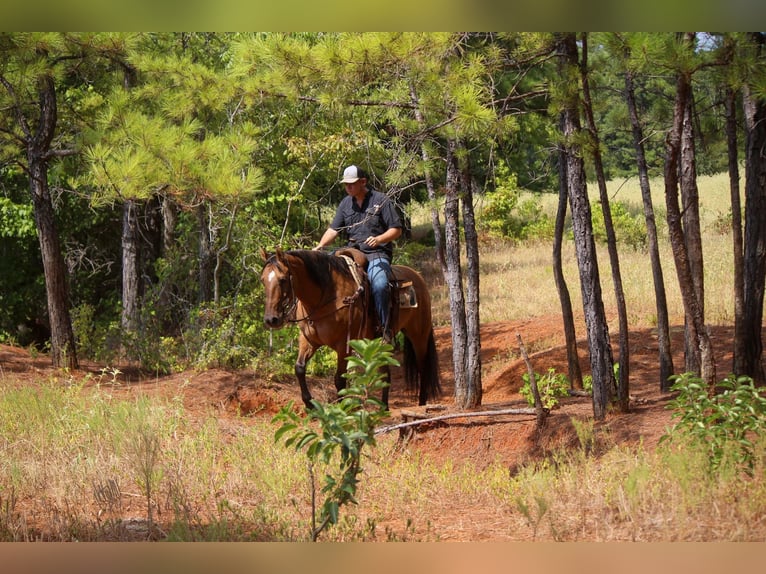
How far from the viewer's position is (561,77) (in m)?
8.09

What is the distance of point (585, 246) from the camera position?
7.89 m

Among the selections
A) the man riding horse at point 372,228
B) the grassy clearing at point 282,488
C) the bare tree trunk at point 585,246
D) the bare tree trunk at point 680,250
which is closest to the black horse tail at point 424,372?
the man riding horse at point 372,228

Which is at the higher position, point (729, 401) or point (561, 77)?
point (561, 77)

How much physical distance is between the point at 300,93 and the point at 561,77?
2.66m

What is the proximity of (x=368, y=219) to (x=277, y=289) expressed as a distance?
4.31 feet

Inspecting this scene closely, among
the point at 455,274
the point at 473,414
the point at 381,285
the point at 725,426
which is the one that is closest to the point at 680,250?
the point at 725,426

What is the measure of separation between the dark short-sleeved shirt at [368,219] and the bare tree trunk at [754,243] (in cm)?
345

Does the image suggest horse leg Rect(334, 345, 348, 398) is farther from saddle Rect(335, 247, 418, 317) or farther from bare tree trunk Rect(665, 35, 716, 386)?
bare tree trunk Rect(665, 35, 716, 386)

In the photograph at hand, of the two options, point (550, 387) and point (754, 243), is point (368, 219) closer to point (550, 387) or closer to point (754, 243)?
point (550, 387)

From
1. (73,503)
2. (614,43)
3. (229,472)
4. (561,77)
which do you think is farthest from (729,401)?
(73,503)

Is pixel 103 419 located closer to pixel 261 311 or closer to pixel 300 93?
pixel 300 93

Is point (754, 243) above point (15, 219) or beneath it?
beneath

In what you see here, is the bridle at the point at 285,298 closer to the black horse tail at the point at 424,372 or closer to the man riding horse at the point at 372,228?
the man riding horse at the point at 372,228

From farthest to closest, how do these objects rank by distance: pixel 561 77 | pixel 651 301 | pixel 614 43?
pixel 651 301 < pixel 561 77 < pixel 614 43
